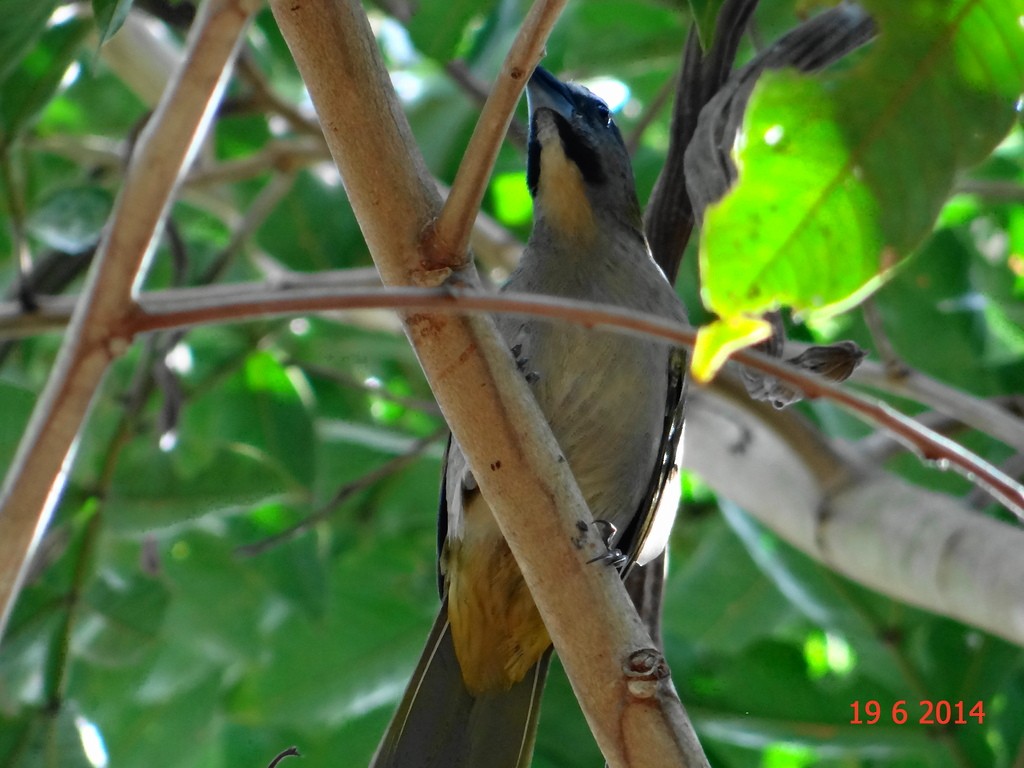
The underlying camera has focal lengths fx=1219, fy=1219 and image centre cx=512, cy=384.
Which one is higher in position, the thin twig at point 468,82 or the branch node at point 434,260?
the thin twig at point 468,82

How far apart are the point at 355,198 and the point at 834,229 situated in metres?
0.61

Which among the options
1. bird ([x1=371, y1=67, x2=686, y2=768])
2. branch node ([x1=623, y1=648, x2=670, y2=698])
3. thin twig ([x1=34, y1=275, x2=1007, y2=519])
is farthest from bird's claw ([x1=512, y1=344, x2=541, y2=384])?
thin twig ([x1=34, y1=275, x2=1007, y2=519])

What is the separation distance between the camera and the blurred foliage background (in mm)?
2844

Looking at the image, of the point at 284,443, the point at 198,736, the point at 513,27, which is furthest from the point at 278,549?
the point at 513,27

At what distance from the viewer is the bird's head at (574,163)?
283 cm

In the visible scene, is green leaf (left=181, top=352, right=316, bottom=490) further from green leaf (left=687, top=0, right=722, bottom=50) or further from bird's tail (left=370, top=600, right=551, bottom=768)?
green leaf (left=687, top=0, right=722, bottom=50)

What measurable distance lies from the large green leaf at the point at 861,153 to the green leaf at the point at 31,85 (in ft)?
6.24

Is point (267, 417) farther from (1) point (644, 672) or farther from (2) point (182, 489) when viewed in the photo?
(1) point (644, 672)

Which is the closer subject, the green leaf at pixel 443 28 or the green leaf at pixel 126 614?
the green leaf at pixel 443 28

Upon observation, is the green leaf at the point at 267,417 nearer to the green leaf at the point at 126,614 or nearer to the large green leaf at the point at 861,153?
the green leaf at the point at 126,614

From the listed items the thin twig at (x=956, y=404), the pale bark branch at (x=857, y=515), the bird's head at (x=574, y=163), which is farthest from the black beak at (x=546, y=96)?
the thin twig at (x=956, y=404)

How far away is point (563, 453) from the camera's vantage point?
218 cm

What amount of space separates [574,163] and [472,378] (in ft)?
5.14

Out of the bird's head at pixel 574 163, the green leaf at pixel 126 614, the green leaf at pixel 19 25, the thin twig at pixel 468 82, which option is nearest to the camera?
the green leaf at pixel 19 25
